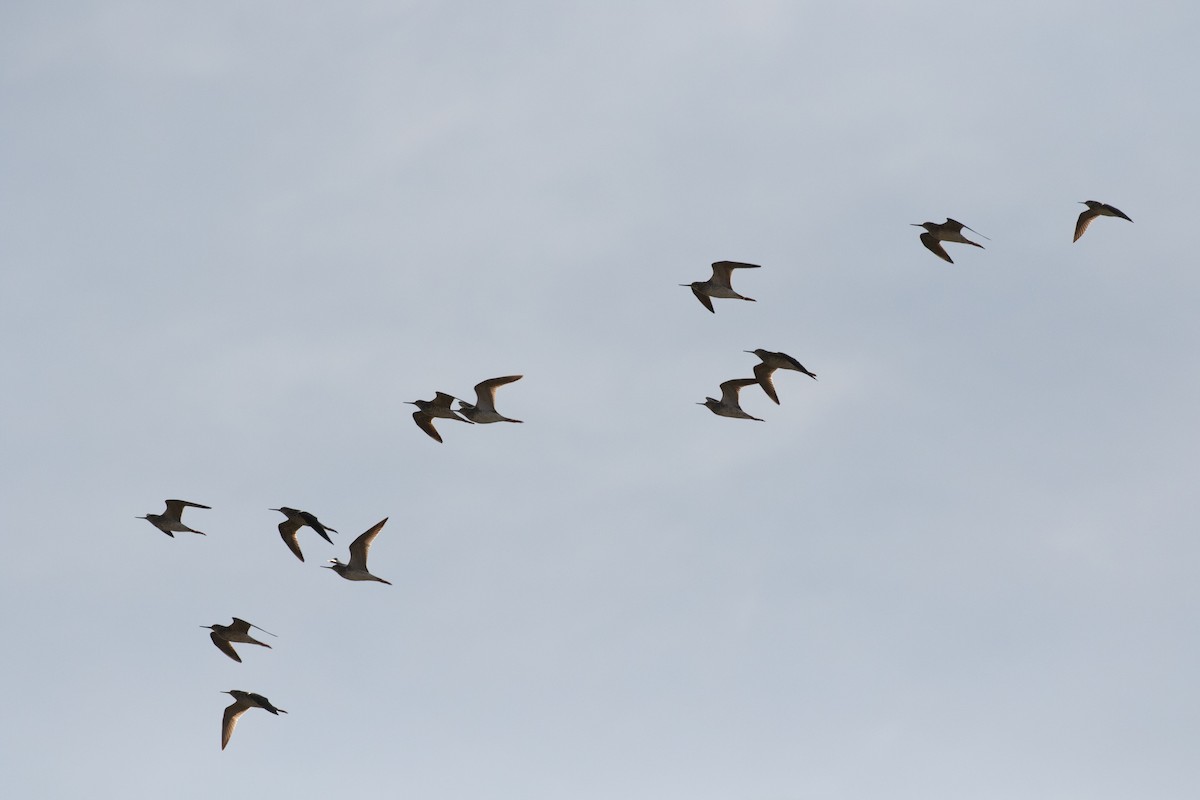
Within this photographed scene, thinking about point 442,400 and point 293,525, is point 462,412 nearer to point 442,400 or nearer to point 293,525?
point 442,400

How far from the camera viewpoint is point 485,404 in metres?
37.6

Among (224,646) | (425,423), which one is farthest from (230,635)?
(425,423)

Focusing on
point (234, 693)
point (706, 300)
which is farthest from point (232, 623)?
point (706, 300)

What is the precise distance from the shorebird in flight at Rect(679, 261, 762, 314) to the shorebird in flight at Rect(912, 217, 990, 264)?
5.84 metres

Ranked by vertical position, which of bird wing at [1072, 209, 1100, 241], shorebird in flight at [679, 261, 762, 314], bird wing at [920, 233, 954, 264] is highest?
bird wing at [1072, 209, 1100, 241]

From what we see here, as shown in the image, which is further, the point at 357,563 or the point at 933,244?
the point at 933,244

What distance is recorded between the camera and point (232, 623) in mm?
35500

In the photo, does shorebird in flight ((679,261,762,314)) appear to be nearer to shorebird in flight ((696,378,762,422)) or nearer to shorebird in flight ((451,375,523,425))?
shorebird in flight ((696,378,762,422))

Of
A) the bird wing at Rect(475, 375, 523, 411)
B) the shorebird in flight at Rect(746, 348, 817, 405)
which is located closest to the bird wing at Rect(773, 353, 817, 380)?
the shorebird in flight at Rect(746, 348, 817, 405)

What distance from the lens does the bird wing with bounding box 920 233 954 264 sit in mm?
38531

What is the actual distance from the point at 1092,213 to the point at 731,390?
12.1m

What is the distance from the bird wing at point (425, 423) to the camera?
38.8m

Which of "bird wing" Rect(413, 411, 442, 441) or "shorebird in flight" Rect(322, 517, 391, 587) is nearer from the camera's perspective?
"shorebird in flight" Rect(322, 517, 391, 587)

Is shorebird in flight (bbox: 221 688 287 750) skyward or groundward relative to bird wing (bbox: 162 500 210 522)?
groundward
